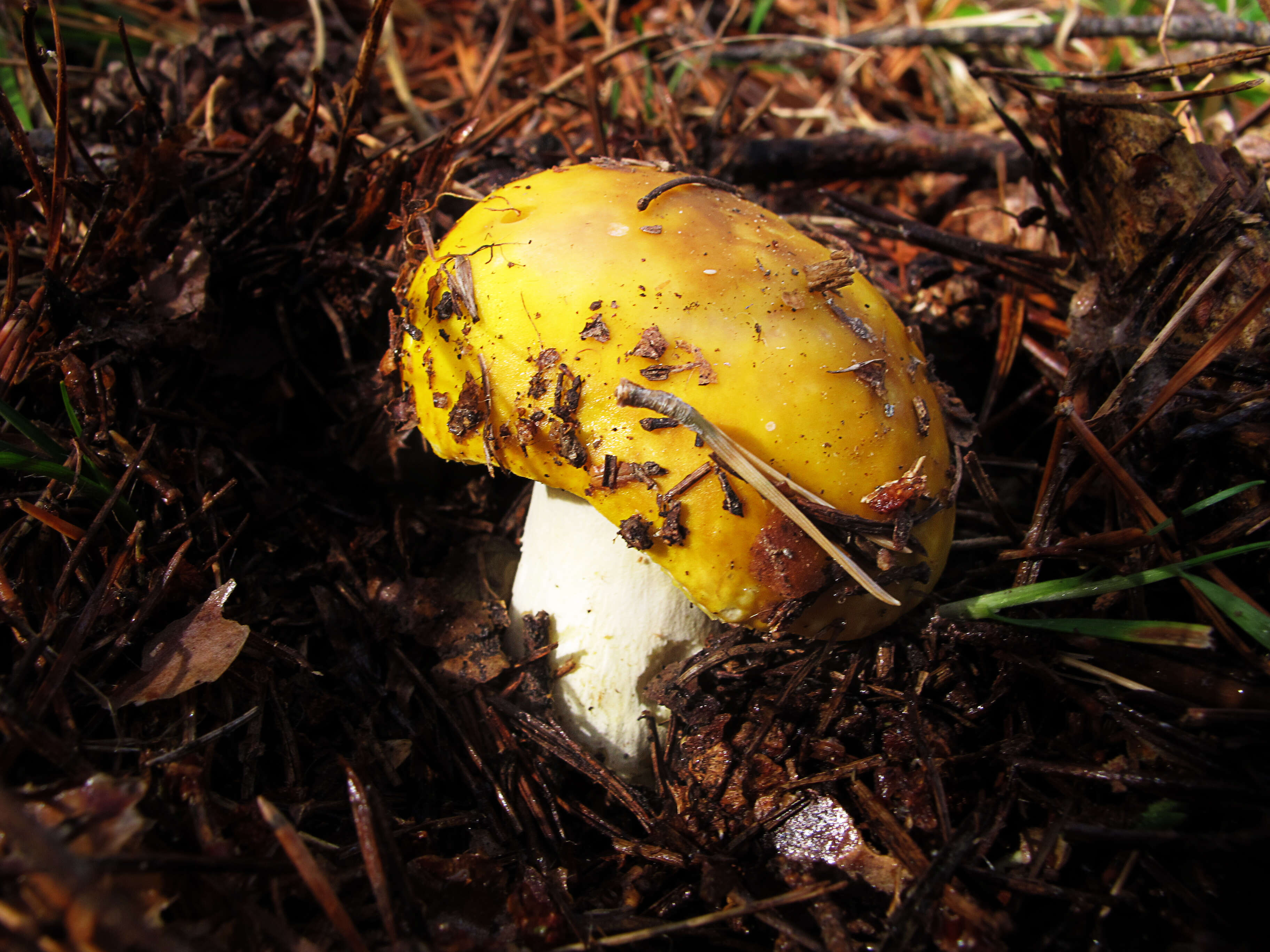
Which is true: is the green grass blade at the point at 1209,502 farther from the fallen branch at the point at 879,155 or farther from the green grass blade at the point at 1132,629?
the fallen branch at the point at 879,155

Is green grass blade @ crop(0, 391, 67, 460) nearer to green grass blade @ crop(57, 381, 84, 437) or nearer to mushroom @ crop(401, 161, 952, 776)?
green grass blade @ crop(57, 381, 84, 437)

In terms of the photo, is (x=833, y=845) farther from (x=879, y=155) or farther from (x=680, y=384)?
(x=879, y=155)

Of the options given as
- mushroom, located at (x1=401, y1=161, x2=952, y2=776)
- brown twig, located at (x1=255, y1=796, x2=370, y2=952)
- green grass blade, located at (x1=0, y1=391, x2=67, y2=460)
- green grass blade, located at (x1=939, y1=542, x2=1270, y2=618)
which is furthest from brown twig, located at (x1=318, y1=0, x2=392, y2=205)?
green grass blade, located at (x1=939, y1=542, x2=1270, y2=618)

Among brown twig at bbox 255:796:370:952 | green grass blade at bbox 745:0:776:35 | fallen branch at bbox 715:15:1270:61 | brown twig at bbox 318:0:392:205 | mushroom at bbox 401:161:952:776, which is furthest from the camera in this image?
green grass blade at bbox 745:0:776:35

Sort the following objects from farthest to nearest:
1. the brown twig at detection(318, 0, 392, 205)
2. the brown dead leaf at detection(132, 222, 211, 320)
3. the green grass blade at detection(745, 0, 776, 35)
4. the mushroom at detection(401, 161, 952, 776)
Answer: the green grass blade at detection(745, 0, 776, 35) → the brown dead leaf at detection(132, 222, 211, 320) → the brown twig at detection(318, 0, 392, 205) → the mushroom at detection(401, 161, 952, 776)

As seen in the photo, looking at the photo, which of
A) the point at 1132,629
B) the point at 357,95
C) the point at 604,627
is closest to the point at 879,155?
the point at 357,95

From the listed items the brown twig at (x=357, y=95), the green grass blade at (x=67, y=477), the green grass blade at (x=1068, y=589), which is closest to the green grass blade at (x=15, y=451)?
the green grass blade at (x=67, y=477)

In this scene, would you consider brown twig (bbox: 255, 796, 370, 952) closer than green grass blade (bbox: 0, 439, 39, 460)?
Yes
